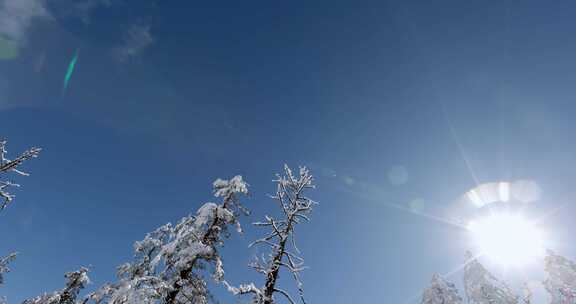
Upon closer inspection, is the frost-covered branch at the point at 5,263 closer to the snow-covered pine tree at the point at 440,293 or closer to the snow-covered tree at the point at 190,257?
the snow-covered tree at the point at 190,257

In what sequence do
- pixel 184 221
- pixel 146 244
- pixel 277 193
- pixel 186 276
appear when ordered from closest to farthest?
pixel 277 193 < pixel 186 276 < pixel 184 221 < pixel 146 244

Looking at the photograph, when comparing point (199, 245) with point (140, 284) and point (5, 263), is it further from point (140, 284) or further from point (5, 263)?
point (5, 263)

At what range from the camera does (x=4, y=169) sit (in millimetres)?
13445

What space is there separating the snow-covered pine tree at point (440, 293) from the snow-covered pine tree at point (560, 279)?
26.8 feet

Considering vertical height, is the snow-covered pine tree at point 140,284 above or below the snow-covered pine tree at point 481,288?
below

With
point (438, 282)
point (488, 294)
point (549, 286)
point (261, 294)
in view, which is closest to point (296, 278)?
point (261, 294)

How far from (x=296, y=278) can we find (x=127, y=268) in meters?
12.1

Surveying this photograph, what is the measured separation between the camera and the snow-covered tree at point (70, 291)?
18.5 metres

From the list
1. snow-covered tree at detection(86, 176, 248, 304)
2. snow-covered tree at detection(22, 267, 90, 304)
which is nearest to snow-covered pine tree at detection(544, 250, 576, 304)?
snow-covered tree at detection(86, 176, 248, 304)

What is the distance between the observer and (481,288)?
25266mm

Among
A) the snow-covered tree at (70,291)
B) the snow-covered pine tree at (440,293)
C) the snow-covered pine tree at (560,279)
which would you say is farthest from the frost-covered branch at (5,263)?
the snow-covered pine tree at (560,279)

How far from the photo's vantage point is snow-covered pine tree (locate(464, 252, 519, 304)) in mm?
24266

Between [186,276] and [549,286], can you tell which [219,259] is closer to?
[186,276]

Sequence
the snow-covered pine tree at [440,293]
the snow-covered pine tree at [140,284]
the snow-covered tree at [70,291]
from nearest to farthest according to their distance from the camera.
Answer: the snow-covered pine tree at [140,284] < the snow-covered tree at [70,291] < the snow-covered pine tree at [440,293]
